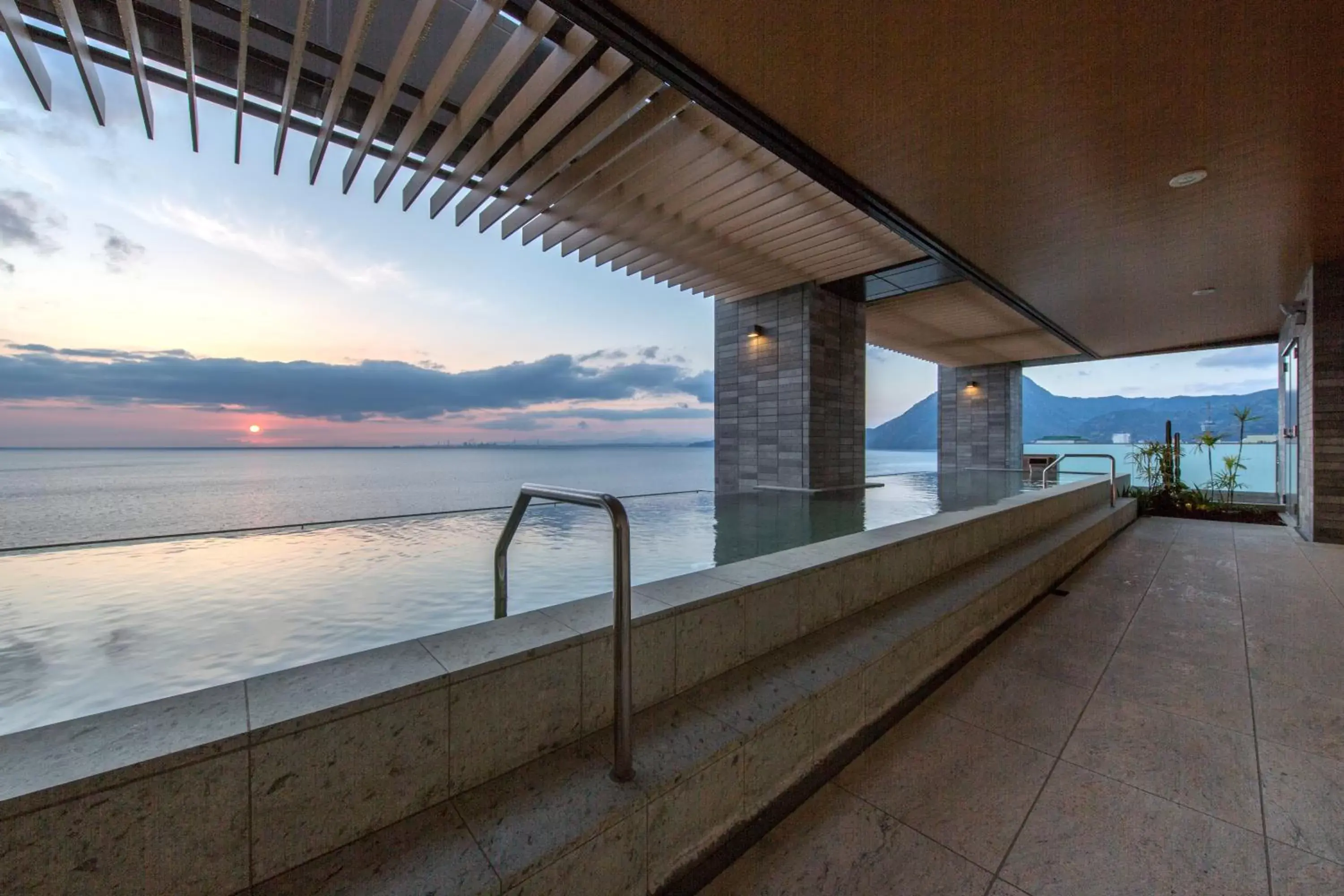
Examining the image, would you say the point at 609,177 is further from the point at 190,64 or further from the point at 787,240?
the point at 190,64

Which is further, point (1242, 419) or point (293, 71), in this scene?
point (1242, 419)

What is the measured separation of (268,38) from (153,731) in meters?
3.79

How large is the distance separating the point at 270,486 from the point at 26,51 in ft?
48.6

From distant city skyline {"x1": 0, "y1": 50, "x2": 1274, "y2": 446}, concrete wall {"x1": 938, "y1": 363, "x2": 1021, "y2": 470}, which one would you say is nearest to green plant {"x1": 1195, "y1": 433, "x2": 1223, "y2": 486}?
distant city skyline {"x1": 0, "y1": 50, "x2": 1274, "y2": 446}

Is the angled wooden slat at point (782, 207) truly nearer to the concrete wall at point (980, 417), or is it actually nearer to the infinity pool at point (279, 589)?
the infinity pool at point (279, 589)

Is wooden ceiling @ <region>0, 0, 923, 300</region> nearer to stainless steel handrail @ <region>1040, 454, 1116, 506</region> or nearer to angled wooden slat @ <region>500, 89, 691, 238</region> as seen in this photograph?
angled wooden slat @ <region>500, 89, 691, 238</region>

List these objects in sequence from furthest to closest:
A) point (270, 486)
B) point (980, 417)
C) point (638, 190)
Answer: point (270, 486) → point (980, 417) → point (638, 190)

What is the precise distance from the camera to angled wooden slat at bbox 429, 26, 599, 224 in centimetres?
290

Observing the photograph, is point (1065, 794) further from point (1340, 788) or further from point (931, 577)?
point (931, 577)

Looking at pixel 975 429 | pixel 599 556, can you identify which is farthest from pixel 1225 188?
pixel 975 429

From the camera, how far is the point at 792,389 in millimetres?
7105

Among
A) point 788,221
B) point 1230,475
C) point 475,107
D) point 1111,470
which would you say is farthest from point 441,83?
point 1230,475

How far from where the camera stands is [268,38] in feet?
9.68

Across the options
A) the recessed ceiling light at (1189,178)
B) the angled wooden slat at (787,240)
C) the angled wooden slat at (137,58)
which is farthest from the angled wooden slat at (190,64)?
the recessed ceiling light at (1189,178)
